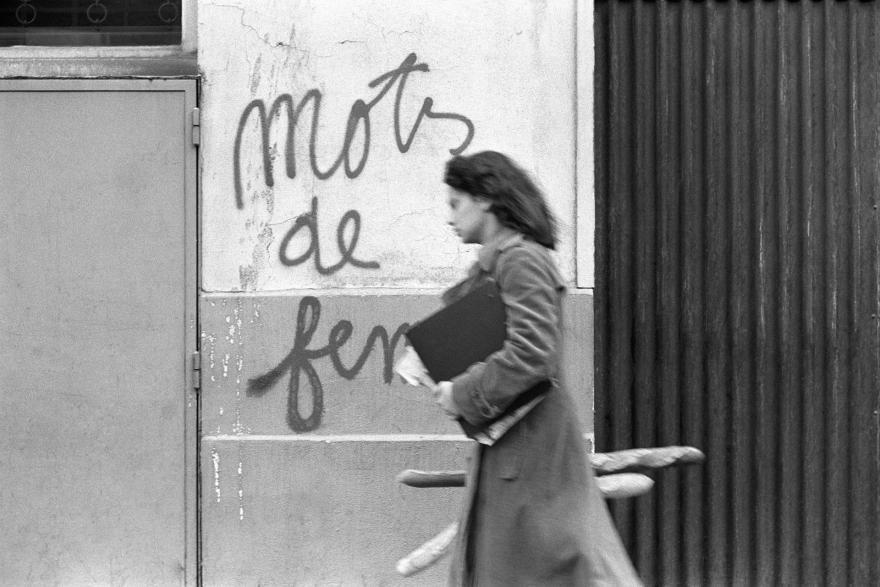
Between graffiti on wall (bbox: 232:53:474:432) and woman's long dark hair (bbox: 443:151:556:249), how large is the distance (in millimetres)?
2144

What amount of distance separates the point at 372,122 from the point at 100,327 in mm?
1593

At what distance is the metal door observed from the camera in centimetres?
577

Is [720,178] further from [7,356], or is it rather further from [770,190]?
[7,356]

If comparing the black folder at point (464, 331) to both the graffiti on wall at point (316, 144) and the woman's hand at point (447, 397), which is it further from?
the graffiti on wall at point (316, 144)

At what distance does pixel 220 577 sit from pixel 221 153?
6.49 ft

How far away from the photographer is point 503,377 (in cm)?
339

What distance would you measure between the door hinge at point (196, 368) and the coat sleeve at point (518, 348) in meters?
2.54

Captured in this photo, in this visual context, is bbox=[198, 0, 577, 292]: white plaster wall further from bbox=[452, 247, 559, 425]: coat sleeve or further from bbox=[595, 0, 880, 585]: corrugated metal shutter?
bbox=[452, 247, 559, 425]: coat sleeve

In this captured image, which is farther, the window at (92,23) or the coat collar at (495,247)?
the window at (92,23)

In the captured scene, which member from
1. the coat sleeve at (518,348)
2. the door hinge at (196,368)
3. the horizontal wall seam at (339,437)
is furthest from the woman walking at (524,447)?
the door hinge at (196,368)

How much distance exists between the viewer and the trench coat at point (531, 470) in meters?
3.41

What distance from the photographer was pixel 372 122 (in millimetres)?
5758

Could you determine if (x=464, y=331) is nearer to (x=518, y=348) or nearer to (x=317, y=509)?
(x=518, y=348)

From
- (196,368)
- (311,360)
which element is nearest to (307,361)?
(311,360)
